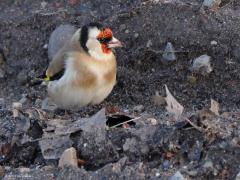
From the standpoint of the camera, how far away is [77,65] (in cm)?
598

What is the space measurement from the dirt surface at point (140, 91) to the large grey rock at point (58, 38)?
16 centimetres

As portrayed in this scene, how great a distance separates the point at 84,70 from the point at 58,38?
120 cm

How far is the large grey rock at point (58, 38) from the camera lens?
7047 millimetres

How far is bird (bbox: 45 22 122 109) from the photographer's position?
19.5 feet

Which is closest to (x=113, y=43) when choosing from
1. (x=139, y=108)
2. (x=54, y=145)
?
(x=139, y=108)

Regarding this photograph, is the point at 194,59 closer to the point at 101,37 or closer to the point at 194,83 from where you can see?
the point at 194,83

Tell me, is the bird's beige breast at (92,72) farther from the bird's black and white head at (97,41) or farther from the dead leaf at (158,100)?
→ the dead leaf at (158,100)

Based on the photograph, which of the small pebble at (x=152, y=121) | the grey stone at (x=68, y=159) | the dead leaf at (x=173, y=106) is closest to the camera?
the grey stone at (x=68, y=159)

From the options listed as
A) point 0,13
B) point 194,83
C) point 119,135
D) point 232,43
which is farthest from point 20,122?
point 0,13

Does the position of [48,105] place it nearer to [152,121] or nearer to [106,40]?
[106,40]

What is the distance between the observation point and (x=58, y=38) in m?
7.07

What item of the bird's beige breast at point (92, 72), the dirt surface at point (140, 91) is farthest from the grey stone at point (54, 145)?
the bird's beige breast at point (92, 72)

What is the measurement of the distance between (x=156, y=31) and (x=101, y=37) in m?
0.81

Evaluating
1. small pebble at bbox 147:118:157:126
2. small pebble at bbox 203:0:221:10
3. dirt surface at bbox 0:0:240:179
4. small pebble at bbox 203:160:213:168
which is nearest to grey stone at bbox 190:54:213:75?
dirt surface at bbox 0:0:240:179
